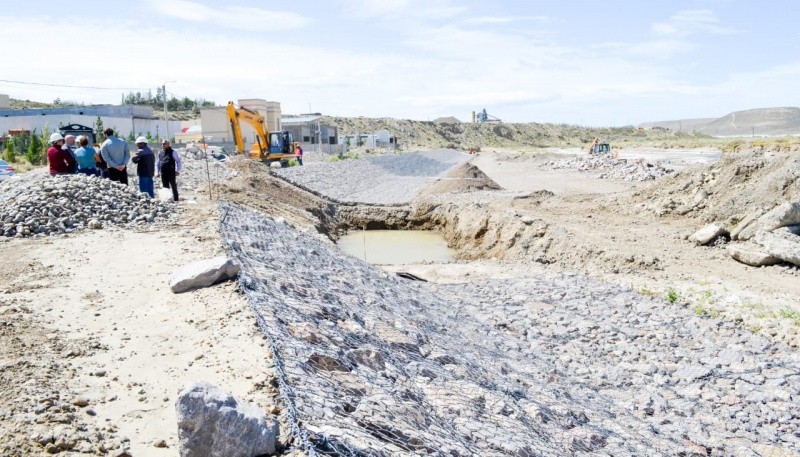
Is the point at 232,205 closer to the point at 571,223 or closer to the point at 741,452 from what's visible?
the point at 571,223

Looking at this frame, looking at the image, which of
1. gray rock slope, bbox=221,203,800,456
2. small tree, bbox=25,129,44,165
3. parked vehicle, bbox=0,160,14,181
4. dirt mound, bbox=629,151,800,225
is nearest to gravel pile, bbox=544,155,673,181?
dirt mound, bbox=629,151,800,225

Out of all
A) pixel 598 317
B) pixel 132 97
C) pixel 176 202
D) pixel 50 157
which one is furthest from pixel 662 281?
pixel 132 97

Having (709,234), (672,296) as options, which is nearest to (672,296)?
(672,296)

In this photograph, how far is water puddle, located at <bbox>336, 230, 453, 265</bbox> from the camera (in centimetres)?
1922

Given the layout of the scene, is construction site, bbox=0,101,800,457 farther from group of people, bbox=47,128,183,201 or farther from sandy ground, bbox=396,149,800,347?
group of people, bbox=47,128,183,201

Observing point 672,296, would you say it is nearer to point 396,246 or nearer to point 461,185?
point 396,246

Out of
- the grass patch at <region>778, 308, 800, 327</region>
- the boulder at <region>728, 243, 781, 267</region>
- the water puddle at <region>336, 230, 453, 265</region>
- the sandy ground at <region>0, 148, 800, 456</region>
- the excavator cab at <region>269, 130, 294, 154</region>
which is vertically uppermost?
the excavator cab at <region>269, 130, 294, 154</region>

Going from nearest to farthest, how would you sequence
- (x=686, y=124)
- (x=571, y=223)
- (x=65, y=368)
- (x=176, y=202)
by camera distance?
1. (x=65, y=368)
2. (x=176, y=202)
3. (x=571, y=223)
4. (x=686, y=124)

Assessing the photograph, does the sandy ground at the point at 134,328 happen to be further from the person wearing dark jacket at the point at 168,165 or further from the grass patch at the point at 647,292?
the grass patch at the point at 647,292

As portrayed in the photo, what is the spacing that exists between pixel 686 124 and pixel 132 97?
16755cm

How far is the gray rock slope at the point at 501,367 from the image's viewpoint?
480cm

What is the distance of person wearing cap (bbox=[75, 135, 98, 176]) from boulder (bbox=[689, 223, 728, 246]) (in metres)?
13.5

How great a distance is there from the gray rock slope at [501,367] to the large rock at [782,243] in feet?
12.1

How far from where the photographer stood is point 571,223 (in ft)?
60.0
